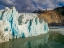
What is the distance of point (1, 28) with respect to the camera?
1365cm

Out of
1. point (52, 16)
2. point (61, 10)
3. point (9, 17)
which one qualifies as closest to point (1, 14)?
point (9, 17)

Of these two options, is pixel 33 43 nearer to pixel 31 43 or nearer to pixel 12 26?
pixel 31 43

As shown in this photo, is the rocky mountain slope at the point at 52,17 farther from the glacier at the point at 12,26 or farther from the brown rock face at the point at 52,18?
the glacier at the point at 12,26

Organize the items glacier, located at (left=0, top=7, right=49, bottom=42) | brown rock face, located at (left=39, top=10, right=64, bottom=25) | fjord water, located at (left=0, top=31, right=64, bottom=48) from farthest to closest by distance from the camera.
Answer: brown rock face, located at (left=39, top=10, right=64, bottom=25)
glacier, located at (left=0, top=7, right=49, bottom=42)
fjord water, located at (left=0, top=31, right=64, bottom=48)

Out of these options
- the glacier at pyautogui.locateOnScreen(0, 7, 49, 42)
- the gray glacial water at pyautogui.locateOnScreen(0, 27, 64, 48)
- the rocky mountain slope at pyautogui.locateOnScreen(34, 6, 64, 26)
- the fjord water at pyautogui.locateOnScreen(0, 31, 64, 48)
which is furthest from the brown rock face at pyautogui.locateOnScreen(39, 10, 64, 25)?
the fjord water at pyautogui.locateOnScreen(0, 31, 64, 48)

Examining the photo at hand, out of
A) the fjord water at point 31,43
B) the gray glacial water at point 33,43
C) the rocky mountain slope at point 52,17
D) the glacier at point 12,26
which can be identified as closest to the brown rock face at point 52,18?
the rocky mountain slope at point 52,17

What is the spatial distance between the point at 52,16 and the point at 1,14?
183ft

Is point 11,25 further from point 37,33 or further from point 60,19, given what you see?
point 60,19

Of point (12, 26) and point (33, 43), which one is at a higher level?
point (12, 26)

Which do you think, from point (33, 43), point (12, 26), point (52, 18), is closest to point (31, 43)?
point (33, 43)

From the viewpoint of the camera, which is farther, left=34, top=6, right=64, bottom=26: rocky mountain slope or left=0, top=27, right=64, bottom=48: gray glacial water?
left=34, top=6, right=64, bottom=26: rocky mountain slope

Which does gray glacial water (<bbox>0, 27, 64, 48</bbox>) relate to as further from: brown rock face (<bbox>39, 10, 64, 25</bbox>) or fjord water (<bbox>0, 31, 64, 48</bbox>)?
brown rock face (<bbox>39, 10, 64, 25</bbox>)

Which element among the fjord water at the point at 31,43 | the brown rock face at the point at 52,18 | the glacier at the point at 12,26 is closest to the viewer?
the fjord water at the point at 31,43

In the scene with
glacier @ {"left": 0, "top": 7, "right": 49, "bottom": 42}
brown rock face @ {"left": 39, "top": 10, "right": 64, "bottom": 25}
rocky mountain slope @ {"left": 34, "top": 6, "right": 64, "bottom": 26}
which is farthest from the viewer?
brown rock face @ {"left": 39, "top": 10, "right": 64, "bottom": 25}
